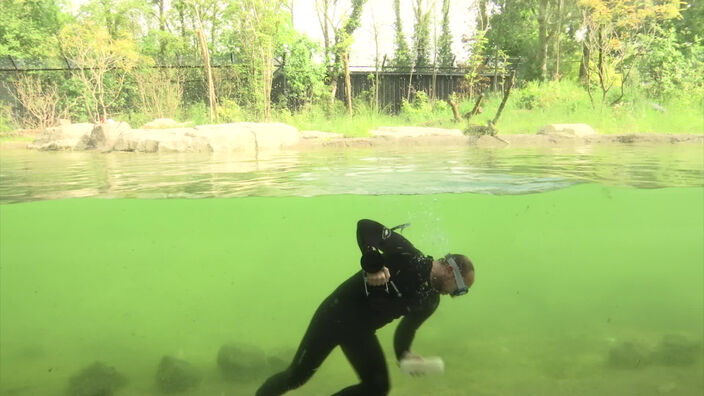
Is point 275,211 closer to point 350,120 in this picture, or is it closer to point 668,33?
point 350,120

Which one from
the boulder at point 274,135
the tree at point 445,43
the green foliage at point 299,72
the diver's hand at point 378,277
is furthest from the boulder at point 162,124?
the diver's hand at point 378,277

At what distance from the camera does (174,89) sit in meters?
7.91

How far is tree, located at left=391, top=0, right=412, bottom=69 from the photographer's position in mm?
7644

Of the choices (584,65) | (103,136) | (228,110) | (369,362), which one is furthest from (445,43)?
(103,136)

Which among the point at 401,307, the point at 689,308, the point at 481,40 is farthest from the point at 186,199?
the point at 689,308

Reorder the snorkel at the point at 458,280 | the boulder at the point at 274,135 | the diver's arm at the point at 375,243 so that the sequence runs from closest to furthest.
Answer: the diver's arm at the point at 375,243
the snorkel at the point at 458,280
the boulder at the point at 274,135

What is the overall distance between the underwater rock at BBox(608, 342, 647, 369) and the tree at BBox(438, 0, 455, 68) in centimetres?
563

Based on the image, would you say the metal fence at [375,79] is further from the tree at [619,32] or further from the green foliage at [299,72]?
the tree at [619,32]

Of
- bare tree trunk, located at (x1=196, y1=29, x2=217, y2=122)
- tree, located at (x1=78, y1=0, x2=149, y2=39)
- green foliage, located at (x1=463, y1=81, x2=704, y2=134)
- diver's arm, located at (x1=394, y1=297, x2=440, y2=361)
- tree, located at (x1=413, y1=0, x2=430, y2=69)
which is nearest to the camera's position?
diver's arm, located at (x1=394, y1=297, x2=440, y2=361)

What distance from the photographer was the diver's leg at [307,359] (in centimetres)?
314

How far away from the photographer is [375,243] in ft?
8.84

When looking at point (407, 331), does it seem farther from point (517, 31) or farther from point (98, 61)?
point (517, 31)

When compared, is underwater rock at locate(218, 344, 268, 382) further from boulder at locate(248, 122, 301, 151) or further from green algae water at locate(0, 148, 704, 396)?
boulder at locate(248, 122, 301, 151)

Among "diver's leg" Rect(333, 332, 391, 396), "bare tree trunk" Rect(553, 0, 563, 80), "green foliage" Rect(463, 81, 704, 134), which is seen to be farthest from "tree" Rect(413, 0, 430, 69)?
"diver's leg" Rect(333, 332, 391, 396)
